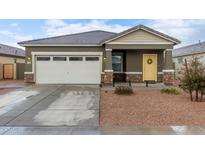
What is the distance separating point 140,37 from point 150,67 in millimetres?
2983

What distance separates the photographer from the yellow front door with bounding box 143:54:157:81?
2097 centimetres

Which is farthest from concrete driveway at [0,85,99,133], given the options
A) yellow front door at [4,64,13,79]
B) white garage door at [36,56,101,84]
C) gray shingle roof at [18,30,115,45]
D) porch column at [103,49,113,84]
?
yellow front door at [4,64,13,79]

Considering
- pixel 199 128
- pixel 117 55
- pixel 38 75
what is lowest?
pixel 199 128

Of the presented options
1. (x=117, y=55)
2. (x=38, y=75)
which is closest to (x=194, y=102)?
(x=117, y=55)

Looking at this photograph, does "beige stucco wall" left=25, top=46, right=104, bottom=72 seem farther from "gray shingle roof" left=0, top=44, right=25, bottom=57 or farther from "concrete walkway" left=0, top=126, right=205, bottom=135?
"concrete walkway" left=0, top=126, right=205, bottom=135

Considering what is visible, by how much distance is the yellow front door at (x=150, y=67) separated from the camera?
21.0 meters

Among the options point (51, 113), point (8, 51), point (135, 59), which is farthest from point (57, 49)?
point (8, 51)

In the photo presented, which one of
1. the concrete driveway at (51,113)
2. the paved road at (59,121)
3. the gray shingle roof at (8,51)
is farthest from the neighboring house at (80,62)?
the paved road at (59,121)

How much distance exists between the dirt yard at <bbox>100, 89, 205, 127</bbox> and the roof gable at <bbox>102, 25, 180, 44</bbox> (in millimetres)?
7384

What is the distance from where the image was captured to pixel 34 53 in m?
20.7

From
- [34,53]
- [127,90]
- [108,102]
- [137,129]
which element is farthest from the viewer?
[34,53]
